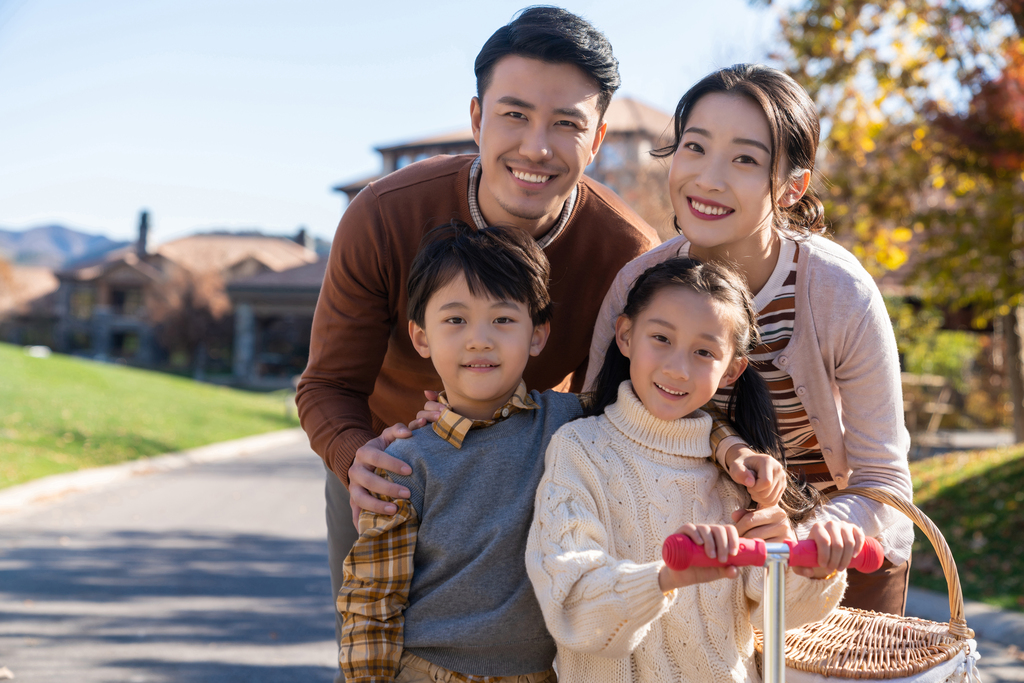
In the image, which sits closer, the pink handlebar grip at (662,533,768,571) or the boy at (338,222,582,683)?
the pink handlebar grip at (662,533,768,571)

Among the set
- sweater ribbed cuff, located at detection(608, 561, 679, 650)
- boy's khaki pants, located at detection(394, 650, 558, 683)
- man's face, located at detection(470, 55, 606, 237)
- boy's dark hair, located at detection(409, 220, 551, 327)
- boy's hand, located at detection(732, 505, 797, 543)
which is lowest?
boy's khaki pants, located at detection(394, 650, 558, 683)

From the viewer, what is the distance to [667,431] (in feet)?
6.99

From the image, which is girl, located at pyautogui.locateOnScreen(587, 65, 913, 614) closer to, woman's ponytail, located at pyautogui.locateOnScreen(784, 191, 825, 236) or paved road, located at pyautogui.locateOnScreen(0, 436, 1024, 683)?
woman's ponytail, located at pyautogui.locateOnScreen(784, 191, 825, 236)

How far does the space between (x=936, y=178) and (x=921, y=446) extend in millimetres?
8173

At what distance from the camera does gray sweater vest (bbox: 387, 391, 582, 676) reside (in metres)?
2.15

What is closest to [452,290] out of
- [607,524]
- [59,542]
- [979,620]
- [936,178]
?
[607,524]

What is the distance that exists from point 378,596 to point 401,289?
1.14 meters

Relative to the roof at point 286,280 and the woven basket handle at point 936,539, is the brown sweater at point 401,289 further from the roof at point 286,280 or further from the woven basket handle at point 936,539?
the roof at point 286,280

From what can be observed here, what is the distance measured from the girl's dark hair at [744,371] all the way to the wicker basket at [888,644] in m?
0.20

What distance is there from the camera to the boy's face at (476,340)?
226cm

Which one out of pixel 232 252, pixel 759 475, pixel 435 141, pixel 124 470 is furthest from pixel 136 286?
pixel 759 475

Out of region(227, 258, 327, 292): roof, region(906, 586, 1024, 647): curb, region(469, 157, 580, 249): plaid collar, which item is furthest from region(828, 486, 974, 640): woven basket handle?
region(227, 258, 327, 292): roof

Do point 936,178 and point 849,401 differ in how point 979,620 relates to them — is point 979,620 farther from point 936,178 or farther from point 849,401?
point 936,178

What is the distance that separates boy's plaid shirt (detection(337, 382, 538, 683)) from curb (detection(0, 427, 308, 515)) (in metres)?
7.99
